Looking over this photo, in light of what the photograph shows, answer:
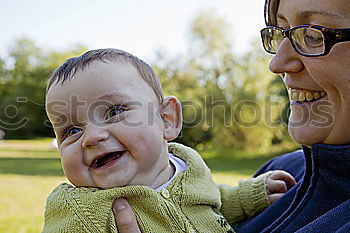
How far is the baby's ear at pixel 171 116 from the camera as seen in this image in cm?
200

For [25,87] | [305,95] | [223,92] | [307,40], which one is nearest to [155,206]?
[305,95]

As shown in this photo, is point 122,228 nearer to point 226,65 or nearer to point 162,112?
point 162,112

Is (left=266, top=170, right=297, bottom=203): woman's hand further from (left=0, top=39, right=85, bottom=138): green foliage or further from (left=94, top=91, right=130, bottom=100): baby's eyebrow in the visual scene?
(left=0, top=39, right=85, bottom=138): green foliage

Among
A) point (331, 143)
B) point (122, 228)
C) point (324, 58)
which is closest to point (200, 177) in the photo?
point (122, 228)

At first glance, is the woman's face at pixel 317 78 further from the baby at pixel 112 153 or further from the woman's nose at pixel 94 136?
the woman's nose at pixel 94 136

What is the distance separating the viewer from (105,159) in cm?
176

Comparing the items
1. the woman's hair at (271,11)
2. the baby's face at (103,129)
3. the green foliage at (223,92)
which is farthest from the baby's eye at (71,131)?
the green foliage at (223,92)

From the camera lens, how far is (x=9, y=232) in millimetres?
7395

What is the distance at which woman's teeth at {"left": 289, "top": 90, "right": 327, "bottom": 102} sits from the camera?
1599 mm

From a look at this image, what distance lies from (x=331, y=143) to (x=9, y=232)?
7001 millimetres

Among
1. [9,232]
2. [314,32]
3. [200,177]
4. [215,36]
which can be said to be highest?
[314,32]

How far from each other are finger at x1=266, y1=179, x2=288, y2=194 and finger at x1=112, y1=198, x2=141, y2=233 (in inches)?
30.6

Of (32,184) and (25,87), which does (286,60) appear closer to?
(32,184)

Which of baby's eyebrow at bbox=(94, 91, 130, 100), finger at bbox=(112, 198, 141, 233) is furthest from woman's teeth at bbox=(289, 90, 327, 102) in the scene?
finger at bbox=(112, 198, 141, 233)
